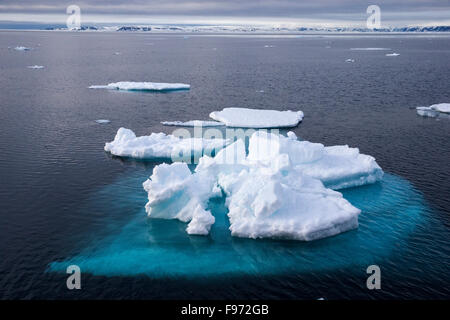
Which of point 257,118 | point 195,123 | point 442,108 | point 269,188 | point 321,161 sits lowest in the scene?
point 269,188

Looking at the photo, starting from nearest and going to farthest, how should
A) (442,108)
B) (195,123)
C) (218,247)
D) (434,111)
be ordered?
1. (218,247)
2. (195,123)
3. (442,108)
4. (434,111)

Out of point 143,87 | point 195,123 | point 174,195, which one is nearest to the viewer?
point 174,195

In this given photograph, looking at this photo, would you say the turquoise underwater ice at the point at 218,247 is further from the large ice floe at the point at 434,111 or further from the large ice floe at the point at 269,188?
the large ice floe at the point at 434,111

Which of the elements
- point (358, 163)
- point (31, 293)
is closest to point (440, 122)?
point (358, 163)

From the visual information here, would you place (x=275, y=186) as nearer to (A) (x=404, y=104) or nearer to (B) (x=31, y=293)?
(B) (x=31, y=293)

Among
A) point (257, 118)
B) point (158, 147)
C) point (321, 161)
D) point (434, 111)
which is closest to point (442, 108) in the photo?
point (434, 111)

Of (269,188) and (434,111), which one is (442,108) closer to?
(434,111)

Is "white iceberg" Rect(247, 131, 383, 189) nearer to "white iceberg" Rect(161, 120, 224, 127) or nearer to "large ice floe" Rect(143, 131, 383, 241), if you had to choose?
"large ice floe" Rect(143, 131, 383, 241)
